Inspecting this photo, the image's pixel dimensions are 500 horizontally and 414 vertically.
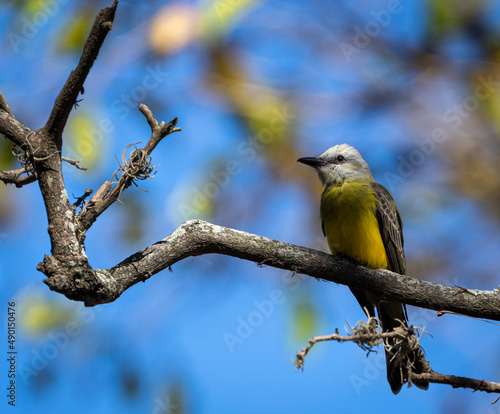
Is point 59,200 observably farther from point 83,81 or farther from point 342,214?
point 342,214

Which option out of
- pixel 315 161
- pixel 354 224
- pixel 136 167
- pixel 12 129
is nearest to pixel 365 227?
pixel 354 224

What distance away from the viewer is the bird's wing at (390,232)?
4289 mm

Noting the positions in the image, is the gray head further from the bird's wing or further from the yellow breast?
the bird's wing

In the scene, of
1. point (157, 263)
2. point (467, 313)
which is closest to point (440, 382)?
point (467, 313)

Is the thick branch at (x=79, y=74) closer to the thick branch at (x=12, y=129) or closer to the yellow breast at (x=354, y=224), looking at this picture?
the thick branch at (x=12, y=129)

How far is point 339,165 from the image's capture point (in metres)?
4.66

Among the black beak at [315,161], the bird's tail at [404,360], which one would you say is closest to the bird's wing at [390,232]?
the bird's tail at [404,360]

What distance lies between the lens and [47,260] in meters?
2.40

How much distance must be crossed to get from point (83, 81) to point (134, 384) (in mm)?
3363

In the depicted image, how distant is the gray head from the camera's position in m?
4.56

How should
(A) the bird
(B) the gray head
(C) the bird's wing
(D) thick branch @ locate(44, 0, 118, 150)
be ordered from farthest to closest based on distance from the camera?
(B) the gray head → (C) the bird's wing → (A) the bird → (D) thick branch @ locate(44, 0, 118, 150)

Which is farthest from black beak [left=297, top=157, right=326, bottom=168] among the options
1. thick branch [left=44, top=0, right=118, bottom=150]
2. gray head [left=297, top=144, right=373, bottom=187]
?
thick branch [left=44, top=0, right=118, bottom=150]

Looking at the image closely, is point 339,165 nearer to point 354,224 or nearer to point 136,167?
point 354,224

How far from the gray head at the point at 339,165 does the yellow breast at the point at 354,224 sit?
138 millimetres
